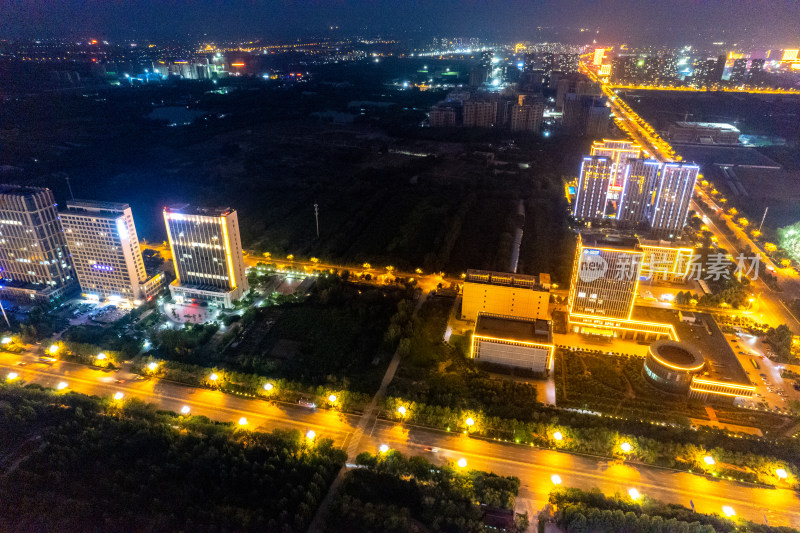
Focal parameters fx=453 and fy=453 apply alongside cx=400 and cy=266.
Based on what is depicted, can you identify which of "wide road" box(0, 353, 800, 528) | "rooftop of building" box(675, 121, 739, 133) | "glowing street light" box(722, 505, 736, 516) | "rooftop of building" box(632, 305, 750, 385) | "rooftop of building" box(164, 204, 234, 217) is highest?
"rooftop of building" box(164, 204, 234, 217)

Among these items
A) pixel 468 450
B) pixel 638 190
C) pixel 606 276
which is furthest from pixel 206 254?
pixel 638 190

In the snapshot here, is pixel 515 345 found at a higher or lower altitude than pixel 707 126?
lower

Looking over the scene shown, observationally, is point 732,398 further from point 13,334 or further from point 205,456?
point 13,334

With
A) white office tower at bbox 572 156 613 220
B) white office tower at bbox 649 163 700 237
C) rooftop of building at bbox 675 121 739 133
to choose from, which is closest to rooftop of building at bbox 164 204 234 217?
white office tower at bbox 572 156 613 220

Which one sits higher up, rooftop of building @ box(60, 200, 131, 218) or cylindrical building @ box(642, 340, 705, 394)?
rooftop of building @ box(60, 200, 131, 218)

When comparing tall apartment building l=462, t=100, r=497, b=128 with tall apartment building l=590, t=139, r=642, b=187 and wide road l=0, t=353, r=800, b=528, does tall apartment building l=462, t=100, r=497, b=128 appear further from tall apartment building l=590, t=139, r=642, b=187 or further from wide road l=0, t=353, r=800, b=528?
wide road l=0, t=353, r=800, b=528

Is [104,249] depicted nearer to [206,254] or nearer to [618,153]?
[206,254]

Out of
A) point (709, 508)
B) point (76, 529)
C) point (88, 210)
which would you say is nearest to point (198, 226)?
point (88, 210)
